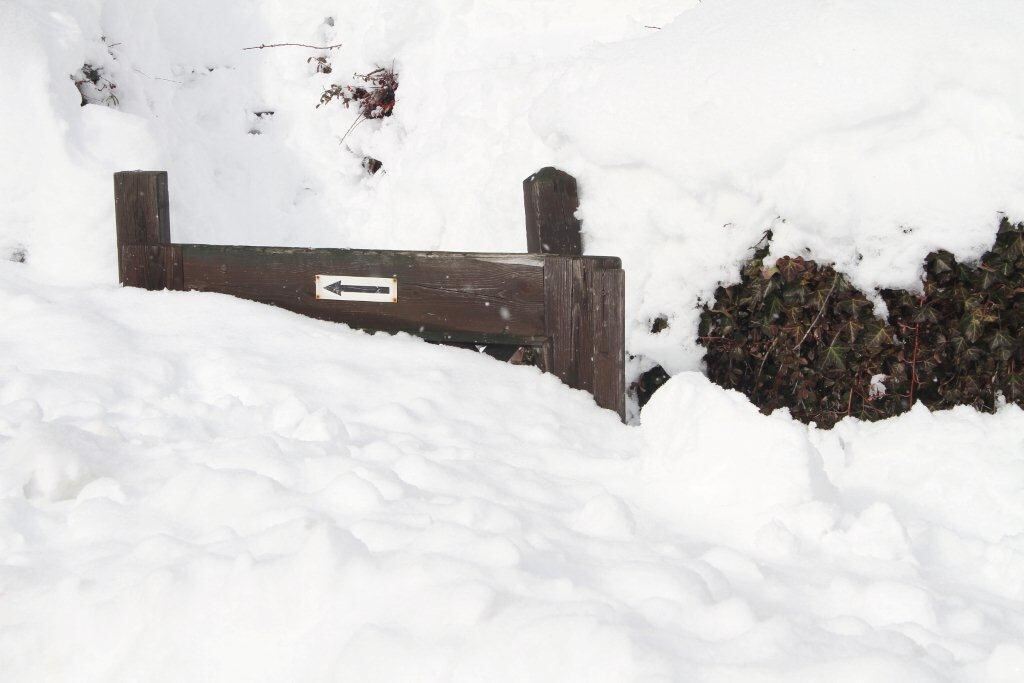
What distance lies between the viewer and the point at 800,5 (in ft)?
11.7

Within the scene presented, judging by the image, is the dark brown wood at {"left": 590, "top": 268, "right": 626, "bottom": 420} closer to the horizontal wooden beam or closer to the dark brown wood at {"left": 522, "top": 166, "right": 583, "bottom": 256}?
the horizontal wooden beam

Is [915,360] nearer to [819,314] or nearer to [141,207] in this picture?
[819,314]

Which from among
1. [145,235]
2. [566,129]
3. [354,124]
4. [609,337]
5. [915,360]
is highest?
[354,124]

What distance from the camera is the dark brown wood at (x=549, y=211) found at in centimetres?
359

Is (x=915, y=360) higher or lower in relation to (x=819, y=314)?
lower

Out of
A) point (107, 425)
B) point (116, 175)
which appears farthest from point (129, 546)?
point (116, 175)

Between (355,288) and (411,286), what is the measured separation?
0.21 m

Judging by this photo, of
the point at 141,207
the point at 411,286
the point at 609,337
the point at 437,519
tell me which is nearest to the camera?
the point at 437,519

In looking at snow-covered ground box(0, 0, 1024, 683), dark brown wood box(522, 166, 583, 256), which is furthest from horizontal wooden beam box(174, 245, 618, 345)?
dark brown wood box(522, 166, 583, 256)

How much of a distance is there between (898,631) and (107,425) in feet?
6.55

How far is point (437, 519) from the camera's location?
6.55ft

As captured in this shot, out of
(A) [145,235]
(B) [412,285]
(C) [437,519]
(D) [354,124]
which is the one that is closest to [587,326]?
(B) [412,285]

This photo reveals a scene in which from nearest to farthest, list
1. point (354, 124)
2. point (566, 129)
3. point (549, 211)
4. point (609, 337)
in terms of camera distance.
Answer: point (609, 337) → point (549, 211) → point (566, 129) → point (354, 124)

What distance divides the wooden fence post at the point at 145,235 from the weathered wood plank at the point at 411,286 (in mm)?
84
